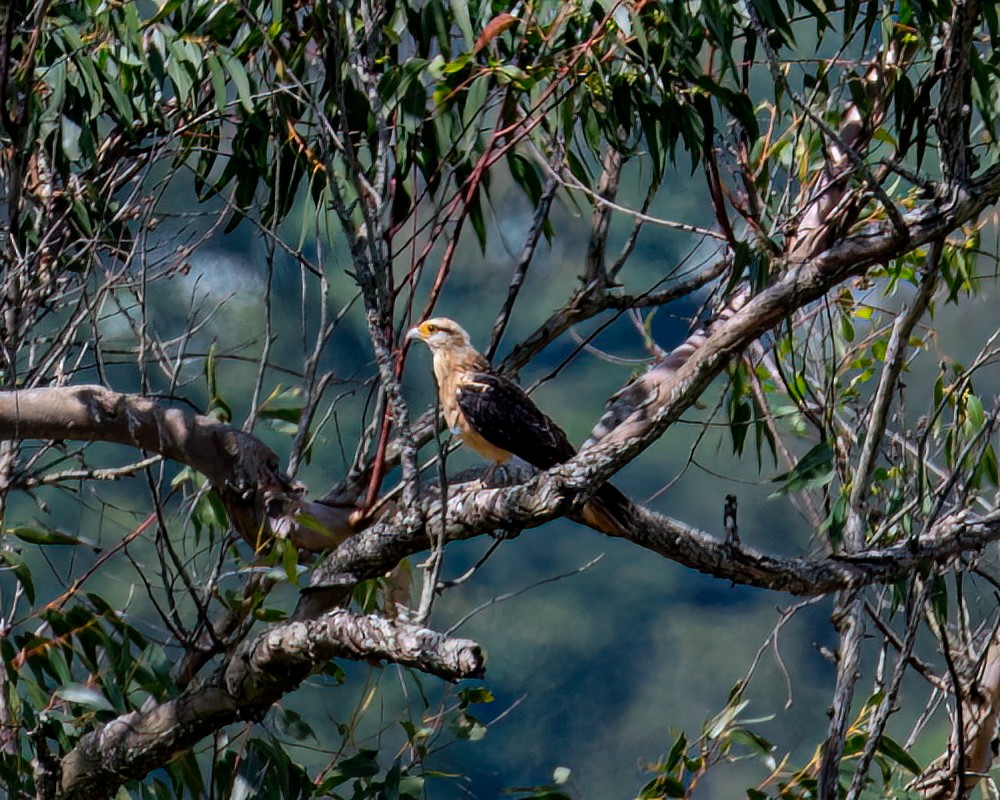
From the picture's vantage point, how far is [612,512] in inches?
90.0

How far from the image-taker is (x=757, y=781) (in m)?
5.04

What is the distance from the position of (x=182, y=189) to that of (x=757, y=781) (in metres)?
3.17

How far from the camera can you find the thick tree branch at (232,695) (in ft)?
5.78

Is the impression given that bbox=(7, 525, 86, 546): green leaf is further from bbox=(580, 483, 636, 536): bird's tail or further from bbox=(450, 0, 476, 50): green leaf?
bbox=(450, 0, 476, 50): green leaf

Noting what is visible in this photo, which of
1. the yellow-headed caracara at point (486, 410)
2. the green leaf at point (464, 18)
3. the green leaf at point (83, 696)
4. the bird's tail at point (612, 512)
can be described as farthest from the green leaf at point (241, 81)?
the green leaf at point (83, 696)

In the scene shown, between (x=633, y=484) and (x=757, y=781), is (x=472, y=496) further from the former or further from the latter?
(x=757, y=781)

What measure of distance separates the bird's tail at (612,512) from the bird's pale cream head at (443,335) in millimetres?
943

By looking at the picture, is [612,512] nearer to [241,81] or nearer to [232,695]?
[232,695]

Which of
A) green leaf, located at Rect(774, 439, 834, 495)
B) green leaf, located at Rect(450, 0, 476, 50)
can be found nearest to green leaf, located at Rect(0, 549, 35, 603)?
green leaf, located at Rect(450, 0, 476, 50)

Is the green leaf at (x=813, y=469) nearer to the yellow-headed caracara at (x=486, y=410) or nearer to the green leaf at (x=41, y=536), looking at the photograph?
the yellow-headed caracara at (x=486, y=410)

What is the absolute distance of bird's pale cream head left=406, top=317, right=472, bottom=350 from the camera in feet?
10.5

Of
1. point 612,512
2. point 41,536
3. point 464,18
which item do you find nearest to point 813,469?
point 612,512

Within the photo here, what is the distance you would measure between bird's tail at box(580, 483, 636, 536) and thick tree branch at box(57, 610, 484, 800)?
0.55 meters

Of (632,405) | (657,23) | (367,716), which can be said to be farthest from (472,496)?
(367,716)
